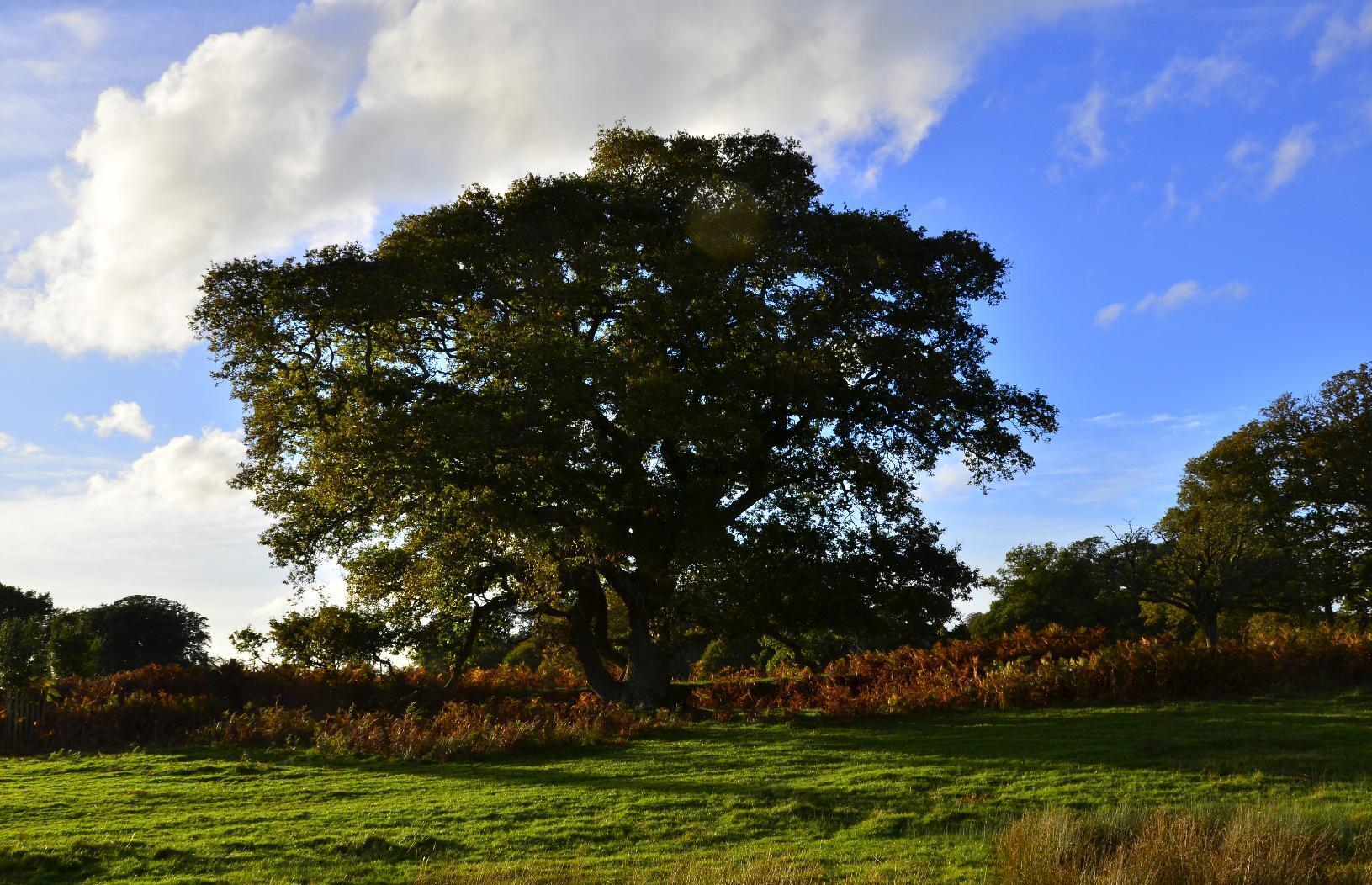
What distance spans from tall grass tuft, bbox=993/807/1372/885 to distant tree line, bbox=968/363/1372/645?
91.6 ft

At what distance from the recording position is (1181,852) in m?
8.42

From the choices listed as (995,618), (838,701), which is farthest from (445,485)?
(995,618)

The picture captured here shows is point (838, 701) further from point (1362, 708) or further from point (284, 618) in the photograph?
point (284, 618)

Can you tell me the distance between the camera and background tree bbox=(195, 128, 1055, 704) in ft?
63.6

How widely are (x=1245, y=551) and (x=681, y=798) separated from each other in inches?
1369

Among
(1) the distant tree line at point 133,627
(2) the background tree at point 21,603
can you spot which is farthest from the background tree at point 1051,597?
(2) the background tree at point 21,603

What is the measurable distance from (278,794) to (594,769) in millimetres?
4459

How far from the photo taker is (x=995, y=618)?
47844 mm

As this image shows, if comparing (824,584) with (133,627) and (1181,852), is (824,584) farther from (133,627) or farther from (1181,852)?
(133,627)

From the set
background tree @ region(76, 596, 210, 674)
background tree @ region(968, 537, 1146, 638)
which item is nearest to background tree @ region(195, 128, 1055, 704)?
background tree @ region(968, 537, 1146, 638)

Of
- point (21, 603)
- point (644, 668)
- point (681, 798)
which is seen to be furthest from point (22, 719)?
point (21, 603)

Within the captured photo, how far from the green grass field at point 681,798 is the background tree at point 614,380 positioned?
5524 millimetres

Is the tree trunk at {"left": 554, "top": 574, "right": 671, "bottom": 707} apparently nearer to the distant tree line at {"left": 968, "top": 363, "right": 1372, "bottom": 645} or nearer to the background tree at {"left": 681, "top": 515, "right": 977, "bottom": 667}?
the background tree at {"left": 681, "top": 515, "right": 977, "bottom": 667}

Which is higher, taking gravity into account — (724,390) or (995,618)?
(724,390)
